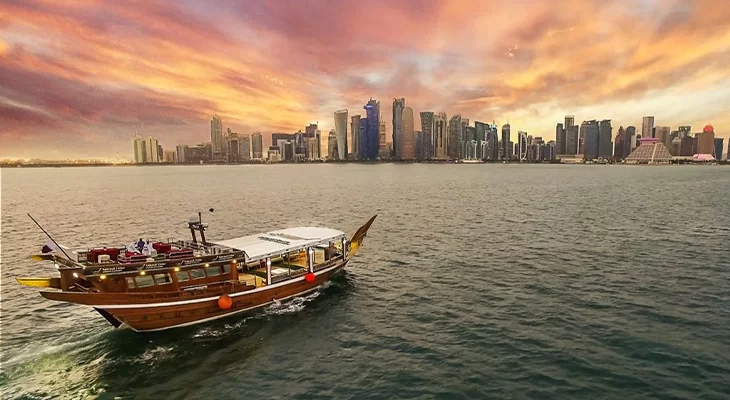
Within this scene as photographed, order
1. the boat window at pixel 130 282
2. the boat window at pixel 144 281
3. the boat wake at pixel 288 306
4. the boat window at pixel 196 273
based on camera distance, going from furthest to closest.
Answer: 1. the boat wake at pixel 288 306
2. the boat window at pixel 196 273
3. the boat window at pixel 144 281
4. the boat window at pixel 130 282

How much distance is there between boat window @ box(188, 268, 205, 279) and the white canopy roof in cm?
387

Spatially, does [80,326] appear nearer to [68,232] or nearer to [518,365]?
[518,365]

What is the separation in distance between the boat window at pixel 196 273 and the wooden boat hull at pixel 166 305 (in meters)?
1.44

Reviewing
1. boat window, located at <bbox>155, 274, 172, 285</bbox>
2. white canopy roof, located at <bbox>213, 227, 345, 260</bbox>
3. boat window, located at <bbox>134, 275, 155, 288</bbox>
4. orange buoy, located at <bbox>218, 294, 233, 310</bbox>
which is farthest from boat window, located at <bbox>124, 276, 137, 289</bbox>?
white canopy roof, located at <bbox>213, 227, 345, 260</bbox>

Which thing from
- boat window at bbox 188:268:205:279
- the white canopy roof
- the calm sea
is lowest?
the calm sea

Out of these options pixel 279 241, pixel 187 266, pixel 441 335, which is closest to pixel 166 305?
pixel 187 266

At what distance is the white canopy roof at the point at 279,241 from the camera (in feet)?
118

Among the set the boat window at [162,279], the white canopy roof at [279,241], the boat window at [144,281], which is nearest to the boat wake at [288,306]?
the white canopy roof at [279,241]

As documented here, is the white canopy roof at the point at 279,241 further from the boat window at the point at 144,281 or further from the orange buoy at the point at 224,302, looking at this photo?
the boat window at the point at 144,281

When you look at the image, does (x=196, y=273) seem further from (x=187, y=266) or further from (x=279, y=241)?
(x=279, y=241)

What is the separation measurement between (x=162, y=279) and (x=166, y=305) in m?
2.03

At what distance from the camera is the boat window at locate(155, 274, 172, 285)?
30.6 m

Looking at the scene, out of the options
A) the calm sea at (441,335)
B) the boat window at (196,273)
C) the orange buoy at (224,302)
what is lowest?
the calm sea at (441,335)

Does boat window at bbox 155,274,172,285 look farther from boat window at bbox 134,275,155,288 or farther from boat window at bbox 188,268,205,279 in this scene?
boat window at bbox 188,268,205,279
